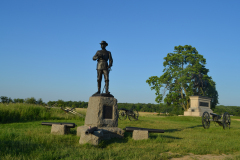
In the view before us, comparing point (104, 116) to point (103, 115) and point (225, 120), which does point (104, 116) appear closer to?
point (103, 115)

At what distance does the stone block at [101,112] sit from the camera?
321 inches

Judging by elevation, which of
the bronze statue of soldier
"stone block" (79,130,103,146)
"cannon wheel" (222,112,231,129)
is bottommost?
"stone block" (79,130,103,146)

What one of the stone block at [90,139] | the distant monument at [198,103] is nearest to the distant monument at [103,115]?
the stone block at [90,139]

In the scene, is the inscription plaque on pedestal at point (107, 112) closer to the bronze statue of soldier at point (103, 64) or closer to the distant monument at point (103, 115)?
the distant monument at point (103, 115)

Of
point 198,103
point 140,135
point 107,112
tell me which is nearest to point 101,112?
point 107,112

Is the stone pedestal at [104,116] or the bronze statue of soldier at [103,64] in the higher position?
the bronze statue of soldier at [103,64]

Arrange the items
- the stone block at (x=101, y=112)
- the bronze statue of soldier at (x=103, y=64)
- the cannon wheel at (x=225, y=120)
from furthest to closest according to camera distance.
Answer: the cannon wheel at (x=225, y=120), the bronze statue of soldier at (x=103, y=64), the stone block at (x=101, y=112)

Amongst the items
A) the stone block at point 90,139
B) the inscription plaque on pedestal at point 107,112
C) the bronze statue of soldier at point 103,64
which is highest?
the bronze statue of soldier at point 103,64

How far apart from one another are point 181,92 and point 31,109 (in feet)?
68.1

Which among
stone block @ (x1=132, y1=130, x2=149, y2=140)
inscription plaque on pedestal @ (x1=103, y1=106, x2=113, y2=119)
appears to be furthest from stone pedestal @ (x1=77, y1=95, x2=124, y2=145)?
stone block @ (x1=132, y1=130, x2=149, y2=140)

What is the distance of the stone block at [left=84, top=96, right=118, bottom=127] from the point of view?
815 centimetres

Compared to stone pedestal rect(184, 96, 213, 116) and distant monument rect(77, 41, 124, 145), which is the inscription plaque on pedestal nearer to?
distant monument rect(77, 41, 124, 145)

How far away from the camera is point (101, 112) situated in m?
8.20

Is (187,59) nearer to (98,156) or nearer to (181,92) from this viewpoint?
(181,92)
